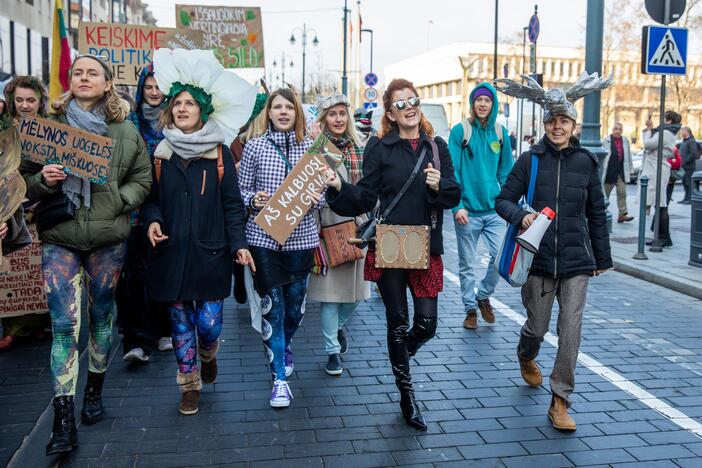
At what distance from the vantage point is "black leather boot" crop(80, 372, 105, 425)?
4.54m

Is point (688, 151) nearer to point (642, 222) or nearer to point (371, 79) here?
point (642, 222)

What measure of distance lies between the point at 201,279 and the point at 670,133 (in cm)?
1133

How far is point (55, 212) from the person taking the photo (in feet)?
13.9

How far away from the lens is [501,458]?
4129 millimetres

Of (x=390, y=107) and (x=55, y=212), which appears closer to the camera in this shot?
(x=55, y=212)

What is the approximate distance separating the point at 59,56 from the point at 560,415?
552cm

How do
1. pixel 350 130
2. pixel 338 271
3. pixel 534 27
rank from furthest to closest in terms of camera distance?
pixel 534 27
pixel 350 130
pixel 338 271

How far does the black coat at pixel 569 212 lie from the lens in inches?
186

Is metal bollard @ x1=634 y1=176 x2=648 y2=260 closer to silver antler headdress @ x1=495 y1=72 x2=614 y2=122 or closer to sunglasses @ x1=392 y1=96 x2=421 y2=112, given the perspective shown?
silver antler headdress @ x1=495 y1=72 x2=614 y2=122

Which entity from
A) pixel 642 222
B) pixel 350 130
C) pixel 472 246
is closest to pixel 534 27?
pixel 642 222

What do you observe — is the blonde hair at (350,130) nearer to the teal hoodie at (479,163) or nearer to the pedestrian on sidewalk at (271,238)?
the pedestrian on sidewalk at (271,238)

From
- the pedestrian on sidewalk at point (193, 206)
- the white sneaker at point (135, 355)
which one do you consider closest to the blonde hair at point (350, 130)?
the pedestrian on sidewalk at point (193, 206)

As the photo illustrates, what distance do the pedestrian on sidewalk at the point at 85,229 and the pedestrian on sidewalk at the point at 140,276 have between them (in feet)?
3.80

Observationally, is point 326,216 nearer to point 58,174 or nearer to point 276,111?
point 276,111
